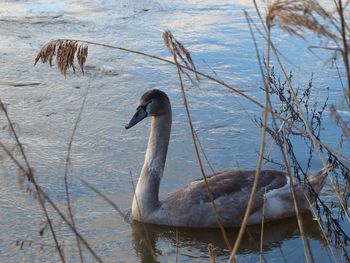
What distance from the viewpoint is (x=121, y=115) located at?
8.19m

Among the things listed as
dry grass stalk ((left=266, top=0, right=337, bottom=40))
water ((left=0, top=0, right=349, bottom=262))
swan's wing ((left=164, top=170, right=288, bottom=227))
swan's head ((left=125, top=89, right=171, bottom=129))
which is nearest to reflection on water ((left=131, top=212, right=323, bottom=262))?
water ((left=0, top=0, right=349, bottom=262))

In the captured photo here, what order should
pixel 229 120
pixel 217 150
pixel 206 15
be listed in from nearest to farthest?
pixel 217 150
pixel 229 120
pixel 206 15

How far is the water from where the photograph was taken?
5.75 metres

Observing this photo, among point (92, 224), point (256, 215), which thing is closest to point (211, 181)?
point (256, 215)

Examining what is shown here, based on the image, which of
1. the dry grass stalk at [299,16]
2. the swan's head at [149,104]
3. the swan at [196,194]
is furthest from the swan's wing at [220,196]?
the dry grass stalk at [299,16]

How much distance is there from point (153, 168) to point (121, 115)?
192cm

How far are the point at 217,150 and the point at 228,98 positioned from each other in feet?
5.06

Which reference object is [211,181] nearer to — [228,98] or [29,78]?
[228,98]

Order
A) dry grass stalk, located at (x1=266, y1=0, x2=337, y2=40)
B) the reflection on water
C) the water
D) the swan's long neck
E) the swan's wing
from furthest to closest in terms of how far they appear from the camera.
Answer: the swan's long neck
the swan's wing
the water
the reflection on water
dry grass stalk, located at (x1=266, y1=0, x2=337, y2=40)

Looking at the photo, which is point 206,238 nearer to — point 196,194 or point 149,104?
point 196,194

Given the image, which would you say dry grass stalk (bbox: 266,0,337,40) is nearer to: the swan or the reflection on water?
the reflection on water

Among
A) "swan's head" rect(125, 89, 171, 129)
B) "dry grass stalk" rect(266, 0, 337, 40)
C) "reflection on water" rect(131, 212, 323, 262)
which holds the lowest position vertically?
"reflection on water" rect(131, 212, 323, 262)

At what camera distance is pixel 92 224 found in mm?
5895

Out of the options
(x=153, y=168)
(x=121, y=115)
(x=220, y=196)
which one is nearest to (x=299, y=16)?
(x=220, y=196)
